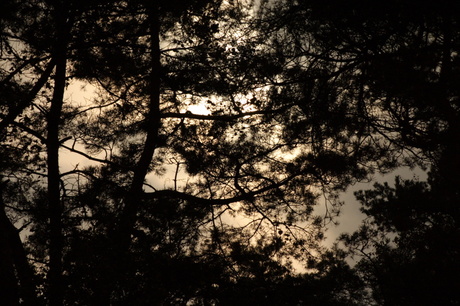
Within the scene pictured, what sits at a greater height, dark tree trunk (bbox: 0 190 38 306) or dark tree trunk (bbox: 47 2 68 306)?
dark tree trunk (bbox: 47 2 68 306)

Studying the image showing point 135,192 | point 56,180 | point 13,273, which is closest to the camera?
point 13,273

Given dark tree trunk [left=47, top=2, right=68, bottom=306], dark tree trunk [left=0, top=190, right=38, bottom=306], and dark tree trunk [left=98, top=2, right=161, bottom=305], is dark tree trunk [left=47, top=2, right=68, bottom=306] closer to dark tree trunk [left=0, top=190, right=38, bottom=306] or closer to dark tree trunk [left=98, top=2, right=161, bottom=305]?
dark tree trunk [left=0, top=190, right=38, bottom=306]

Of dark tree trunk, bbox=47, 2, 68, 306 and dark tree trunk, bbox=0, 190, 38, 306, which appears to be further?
dark tree trunk, bbox=47, 2, 68, 306

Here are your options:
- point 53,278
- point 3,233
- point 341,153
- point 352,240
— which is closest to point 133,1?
point 3,233

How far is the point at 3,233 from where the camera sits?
2.39 m

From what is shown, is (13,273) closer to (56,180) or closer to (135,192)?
(56,180)

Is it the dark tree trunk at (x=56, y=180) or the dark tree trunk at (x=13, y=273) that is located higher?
the dark tree trunk at (x=56, y=180)

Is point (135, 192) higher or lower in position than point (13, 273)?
higher

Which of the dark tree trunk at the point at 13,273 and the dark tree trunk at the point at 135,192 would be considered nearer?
the dark tree trunk at the point at 13,273

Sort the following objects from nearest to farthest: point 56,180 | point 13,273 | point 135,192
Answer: point 13,273, point 56,180, point 135,192

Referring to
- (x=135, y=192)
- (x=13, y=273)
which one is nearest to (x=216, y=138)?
(x=135, y=192)

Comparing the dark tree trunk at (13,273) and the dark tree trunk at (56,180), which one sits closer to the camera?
the dark tree trunk at (13,273)

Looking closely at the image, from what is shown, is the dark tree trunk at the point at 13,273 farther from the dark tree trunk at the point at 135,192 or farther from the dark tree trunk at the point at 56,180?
the dark tree trunk at the point at 135,192

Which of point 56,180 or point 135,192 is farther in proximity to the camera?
point 135,192
